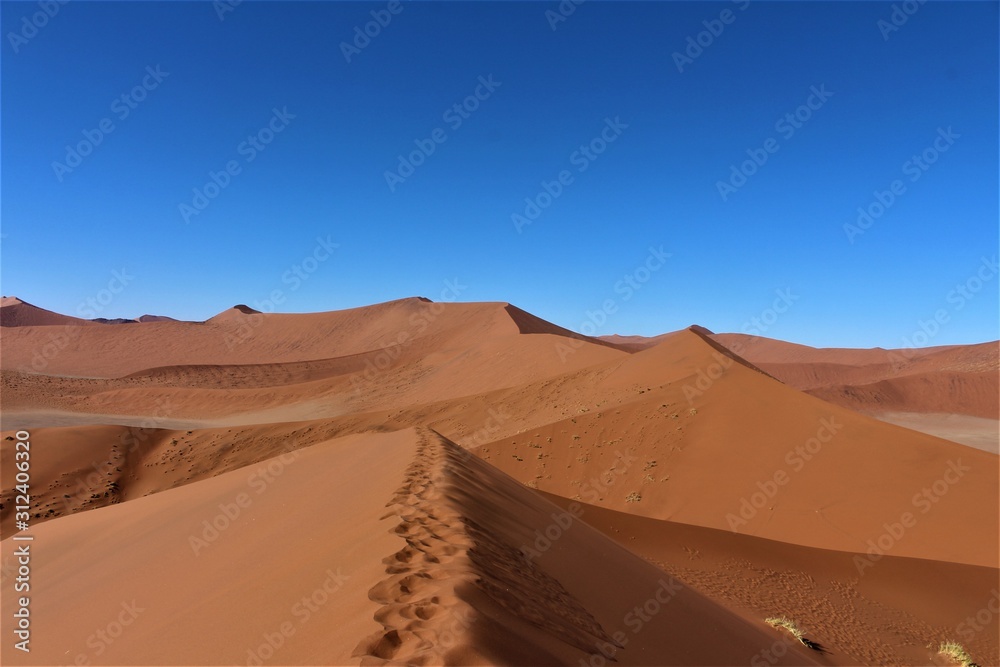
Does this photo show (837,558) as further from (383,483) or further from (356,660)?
(356,660)

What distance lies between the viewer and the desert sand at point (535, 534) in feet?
10.8

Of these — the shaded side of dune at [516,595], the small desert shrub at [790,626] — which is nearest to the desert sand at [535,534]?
the shaded side of dune at [516,595]

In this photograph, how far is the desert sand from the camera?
329 cm

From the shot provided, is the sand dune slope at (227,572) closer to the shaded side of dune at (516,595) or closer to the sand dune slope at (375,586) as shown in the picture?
the sand dune slope at (375,586)

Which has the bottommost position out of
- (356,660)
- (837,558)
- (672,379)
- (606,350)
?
(837,558)

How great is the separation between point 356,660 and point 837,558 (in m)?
10.7

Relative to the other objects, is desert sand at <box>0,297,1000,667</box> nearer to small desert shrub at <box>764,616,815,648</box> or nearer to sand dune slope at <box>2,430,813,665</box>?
sand dune slope at <box>2,430,813,665</box>

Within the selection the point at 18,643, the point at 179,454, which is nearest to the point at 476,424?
the point at 179,454

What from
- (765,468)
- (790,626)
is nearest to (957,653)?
(790,626)

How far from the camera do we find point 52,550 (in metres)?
7.63

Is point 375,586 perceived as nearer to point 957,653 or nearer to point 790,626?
point 790,626

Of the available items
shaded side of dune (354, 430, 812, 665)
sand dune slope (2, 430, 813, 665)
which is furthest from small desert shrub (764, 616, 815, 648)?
sand dune slope (2, 430, 813, 665)

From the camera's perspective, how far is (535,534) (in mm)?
5258

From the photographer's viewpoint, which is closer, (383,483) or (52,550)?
(383,483)
